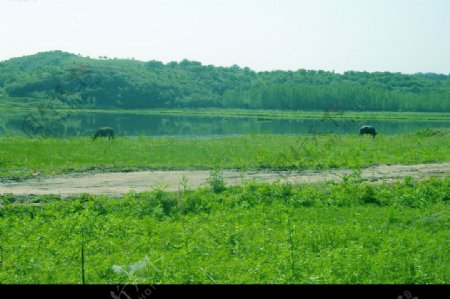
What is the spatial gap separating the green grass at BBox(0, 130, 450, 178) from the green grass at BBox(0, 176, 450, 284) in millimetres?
6339

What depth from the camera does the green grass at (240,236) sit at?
743 centimetres

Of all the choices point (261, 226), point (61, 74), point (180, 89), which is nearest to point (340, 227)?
point (261, 226)

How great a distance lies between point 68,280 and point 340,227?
17.3ft

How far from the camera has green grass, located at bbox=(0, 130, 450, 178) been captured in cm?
2145

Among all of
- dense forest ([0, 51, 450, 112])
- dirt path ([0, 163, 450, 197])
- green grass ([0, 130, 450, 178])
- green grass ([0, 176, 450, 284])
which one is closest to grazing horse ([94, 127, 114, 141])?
green grass ([0, 130, 450, 178])

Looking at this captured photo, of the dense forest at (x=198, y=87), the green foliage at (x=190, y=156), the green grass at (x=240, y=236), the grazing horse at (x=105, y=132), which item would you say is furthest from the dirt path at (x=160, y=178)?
the dense forest at (x=198, y=87)

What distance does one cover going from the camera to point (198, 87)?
393 ft

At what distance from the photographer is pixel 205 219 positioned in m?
11.8

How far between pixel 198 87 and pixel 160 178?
4019 inches

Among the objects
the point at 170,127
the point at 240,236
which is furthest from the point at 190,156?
the point at 170,127

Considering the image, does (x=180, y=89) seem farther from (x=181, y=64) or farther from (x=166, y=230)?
(x=166, y=230)

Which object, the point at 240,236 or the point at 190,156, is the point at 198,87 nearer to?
the point at 190,156

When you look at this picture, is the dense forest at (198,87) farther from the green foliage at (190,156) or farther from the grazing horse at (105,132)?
the green foliage at (190,156)

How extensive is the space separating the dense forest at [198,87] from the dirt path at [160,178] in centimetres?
3409
